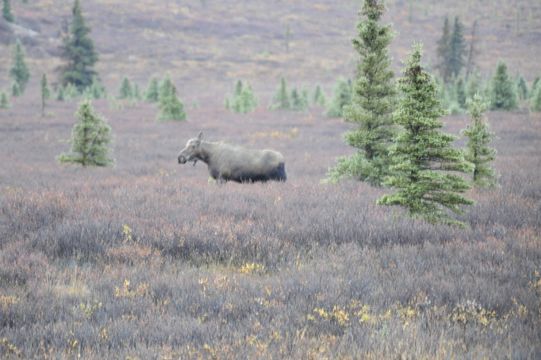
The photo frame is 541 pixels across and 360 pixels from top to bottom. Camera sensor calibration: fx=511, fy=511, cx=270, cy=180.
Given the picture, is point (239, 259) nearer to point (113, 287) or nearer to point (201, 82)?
point (113, 287)

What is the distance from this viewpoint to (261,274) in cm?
725

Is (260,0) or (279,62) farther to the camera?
(260,0)

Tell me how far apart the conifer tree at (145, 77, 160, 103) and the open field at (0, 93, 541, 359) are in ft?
156

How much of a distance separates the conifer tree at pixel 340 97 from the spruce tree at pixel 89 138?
2559 centimetres

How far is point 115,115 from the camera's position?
4250 centimetres

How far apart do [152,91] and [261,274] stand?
55241 millimetres

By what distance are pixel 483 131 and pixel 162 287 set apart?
9.94 metres

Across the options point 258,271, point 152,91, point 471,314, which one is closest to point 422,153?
point 258,271

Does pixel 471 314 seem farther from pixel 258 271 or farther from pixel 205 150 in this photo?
pixel 205 150

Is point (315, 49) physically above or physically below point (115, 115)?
above

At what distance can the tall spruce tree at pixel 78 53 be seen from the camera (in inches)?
2297

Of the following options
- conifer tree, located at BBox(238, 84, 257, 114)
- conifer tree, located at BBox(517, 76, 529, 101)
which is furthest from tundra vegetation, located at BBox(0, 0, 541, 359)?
conifer tree, located at BBox(517, 76, 529, 101)

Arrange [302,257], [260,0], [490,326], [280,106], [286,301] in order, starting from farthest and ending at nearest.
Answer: [260,0] < [280,106] < [302,257] < [286,301] < [490,326]

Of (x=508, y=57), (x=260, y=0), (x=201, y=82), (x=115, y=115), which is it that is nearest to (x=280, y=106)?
(x=115, y=115)
